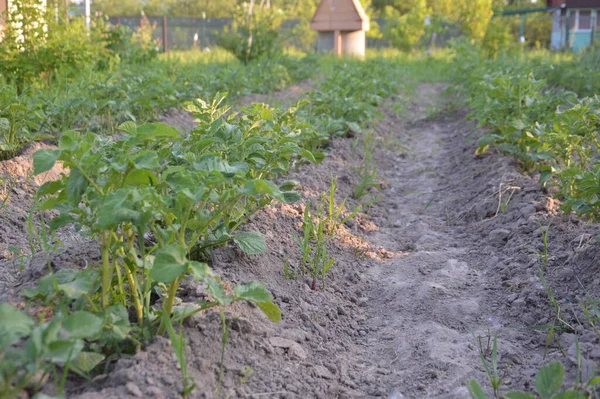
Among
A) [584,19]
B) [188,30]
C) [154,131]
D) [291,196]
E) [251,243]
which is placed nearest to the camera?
[154,131]

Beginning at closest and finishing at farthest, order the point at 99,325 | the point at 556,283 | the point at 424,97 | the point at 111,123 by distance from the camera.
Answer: the point at 99,325
the point at 556,283
the point at 111,123
the point at 424,97

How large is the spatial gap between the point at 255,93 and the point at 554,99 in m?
5.42

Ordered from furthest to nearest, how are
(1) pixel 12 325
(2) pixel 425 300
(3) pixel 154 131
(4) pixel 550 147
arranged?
(4) pixel 550 147 → (2) pixel 425 300 → (3) pixel 154 131 → (1) pixel 12 325

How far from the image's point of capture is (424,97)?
40.6ft

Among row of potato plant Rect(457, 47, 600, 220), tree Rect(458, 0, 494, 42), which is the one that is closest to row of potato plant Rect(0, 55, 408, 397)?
row of potato plant Rect(457, 47, 600, 220)

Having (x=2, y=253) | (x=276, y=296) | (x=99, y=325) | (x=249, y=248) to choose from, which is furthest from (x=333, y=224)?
(x=99, y=325)

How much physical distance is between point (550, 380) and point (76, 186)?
159cm

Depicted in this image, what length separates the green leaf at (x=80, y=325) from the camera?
186 cm

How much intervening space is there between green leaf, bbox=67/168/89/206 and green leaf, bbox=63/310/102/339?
44 centimetres

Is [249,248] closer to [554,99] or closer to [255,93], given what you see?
[554,99]

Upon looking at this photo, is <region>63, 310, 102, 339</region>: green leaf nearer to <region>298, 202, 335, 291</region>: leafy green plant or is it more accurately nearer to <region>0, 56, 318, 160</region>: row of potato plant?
<region>298, 202, 335, 291</region>: leafy green plant

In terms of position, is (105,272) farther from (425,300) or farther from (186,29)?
(186,29)

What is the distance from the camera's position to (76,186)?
2.19 metres

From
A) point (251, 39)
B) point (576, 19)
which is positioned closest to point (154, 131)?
point (251, 39)
